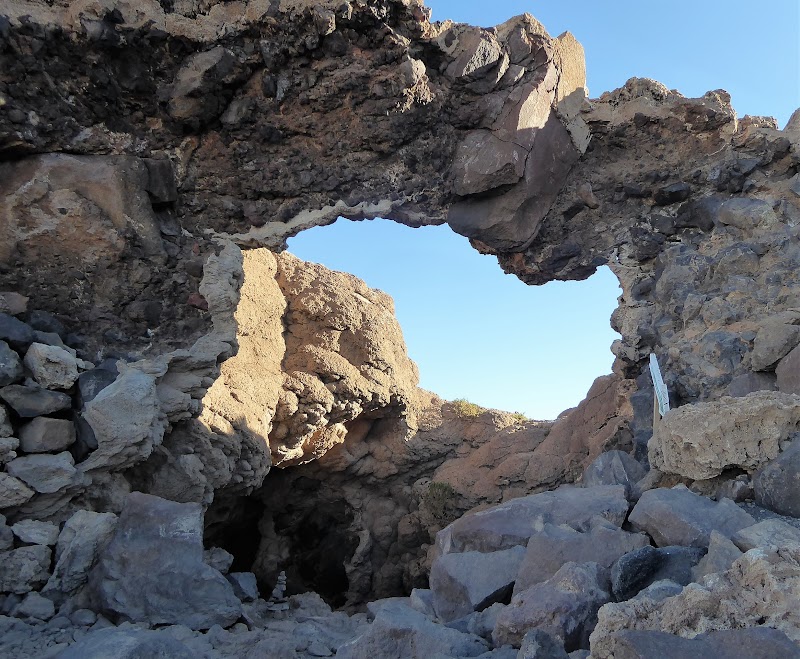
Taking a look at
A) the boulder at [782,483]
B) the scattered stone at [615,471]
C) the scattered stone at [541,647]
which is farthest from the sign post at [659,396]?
the scattered stone at [541,647]

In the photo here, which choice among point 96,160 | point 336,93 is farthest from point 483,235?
point 96,160

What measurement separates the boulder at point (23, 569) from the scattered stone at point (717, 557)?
3.45m

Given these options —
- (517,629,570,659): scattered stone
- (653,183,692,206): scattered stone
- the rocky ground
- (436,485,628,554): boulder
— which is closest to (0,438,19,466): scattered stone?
the rocky ground

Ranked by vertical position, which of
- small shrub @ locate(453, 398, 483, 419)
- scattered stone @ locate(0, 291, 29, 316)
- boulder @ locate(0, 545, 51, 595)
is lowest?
boulder @ locate(0, 545, 51, 595)

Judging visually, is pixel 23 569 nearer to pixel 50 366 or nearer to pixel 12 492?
pixel 12 492

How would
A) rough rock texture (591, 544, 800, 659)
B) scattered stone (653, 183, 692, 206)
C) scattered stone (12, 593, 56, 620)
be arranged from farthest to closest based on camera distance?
scattered stone (653, 183, 692, 206) → scattered stone (12, 593, 56, 620) → rough rock texture (591, 544, 800, 659)

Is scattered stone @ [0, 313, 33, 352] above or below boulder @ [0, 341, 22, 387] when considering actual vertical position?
above

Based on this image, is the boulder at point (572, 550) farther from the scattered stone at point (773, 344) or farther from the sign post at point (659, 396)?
the scattered stone at point (773, 344)

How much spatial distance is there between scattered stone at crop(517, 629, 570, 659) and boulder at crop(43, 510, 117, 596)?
273 cm

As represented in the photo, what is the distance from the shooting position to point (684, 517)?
2.97 m

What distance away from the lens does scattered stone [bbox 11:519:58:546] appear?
3643mm

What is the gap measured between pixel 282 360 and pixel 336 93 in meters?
3.19

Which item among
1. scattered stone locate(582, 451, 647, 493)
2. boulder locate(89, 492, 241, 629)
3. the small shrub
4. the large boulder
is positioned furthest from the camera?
the small shrub

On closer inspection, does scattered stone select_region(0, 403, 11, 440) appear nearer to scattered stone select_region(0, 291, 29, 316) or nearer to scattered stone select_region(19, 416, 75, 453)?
scattered stone select_region(19, 416, 75, 453)
